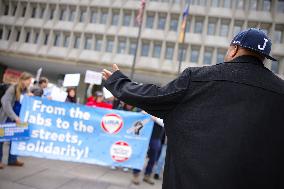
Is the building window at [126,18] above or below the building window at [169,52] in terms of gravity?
above

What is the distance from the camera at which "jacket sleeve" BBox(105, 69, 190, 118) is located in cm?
193

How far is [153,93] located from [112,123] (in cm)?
483

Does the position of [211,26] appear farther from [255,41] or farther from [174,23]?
[255,41]

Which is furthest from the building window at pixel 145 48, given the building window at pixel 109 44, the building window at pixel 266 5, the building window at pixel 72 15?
the building window at pixel 266 5

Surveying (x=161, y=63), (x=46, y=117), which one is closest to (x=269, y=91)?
(x=46, y=117)

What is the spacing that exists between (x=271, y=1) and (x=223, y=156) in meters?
39.1

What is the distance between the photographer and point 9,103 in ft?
20.5

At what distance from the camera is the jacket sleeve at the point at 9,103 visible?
618cm

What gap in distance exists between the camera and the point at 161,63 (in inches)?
1444

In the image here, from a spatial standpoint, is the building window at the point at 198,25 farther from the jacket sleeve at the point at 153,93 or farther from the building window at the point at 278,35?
the jacket sleeve at the point at 153,93

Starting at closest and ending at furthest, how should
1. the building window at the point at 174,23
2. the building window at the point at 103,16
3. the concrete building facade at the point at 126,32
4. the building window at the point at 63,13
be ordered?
the concrete building facade at the point at 126,32
the building window at the point at 174,23
the building window at the point at 103,16
the building window at the point at 63,13

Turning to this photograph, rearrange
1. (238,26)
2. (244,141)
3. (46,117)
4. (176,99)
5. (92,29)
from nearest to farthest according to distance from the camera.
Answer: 1. (244,141)
2. (176,99)
3. (46,117)
4. (238,26)
5. (92,29)

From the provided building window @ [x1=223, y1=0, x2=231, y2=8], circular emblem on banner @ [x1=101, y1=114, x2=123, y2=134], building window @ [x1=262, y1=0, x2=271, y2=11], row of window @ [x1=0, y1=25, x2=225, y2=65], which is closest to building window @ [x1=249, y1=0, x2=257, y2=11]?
building window @ [x1=262, y1=0, x2=271, y2=11]

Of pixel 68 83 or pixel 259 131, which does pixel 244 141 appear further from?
pixel 68 83
